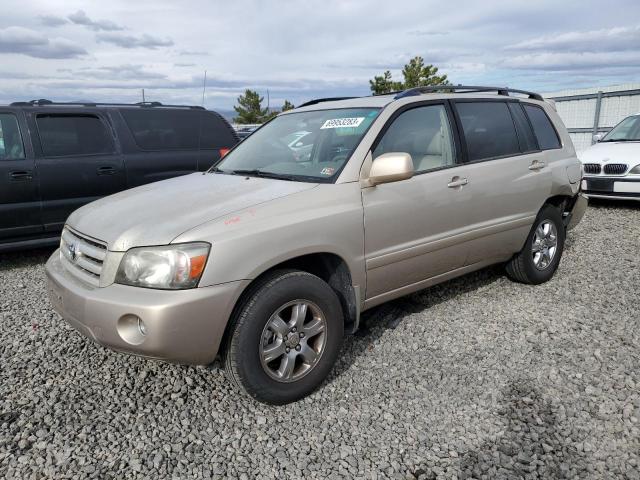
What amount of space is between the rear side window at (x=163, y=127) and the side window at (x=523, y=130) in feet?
12.9

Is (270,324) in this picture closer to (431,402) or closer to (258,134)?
(431,402)

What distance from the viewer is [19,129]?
18.5 ft

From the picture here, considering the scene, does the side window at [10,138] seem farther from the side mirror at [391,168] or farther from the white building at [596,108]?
the white building at [596,108]

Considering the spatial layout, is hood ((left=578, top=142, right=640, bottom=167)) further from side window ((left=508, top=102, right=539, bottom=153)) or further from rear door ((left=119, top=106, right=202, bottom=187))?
rear door ((left=119, top=106, right=202, bottom=187))

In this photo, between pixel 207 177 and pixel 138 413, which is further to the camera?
pixel 207 177

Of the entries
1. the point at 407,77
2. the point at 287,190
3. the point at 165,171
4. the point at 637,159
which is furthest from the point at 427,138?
the point at 407,77

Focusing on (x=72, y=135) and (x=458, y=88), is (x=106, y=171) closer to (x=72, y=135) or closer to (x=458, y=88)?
(x=72, y=135)

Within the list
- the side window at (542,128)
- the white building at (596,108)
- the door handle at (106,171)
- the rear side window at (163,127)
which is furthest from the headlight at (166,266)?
the white building at (596,108)

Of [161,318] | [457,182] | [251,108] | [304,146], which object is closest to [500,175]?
[457,182]

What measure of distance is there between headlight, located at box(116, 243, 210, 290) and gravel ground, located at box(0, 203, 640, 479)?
0.82 m

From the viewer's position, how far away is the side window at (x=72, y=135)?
5.77 metres

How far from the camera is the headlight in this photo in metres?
2.58

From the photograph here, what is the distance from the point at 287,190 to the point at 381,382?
1.31 metres

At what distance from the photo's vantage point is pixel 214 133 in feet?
22.6
